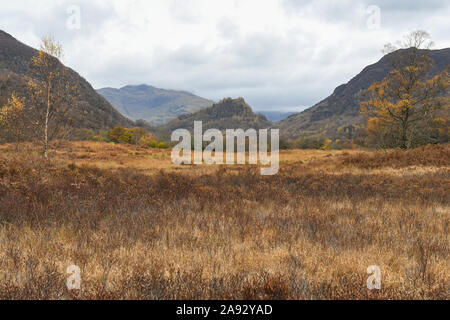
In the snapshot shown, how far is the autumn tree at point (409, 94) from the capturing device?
19.8 metres

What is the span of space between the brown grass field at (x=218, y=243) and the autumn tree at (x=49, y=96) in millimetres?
9111

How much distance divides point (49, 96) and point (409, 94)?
26.9m

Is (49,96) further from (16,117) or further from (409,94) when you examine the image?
(409,94)

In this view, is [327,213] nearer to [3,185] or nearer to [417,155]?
[3,185]

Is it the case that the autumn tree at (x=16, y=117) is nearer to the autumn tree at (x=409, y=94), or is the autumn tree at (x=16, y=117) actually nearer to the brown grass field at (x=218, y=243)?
the brown grass field at (x=218, y=243)

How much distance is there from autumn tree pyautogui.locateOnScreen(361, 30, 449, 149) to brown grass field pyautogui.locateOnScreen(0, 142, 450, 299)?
1592 cm

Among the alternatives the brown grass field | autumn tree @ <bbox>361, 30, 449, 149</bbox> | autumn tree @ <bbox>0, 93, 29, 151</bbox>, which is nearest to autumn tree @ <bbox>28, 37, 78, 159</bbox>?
autumn tree @ <bbox>0, 93, 29, 151</bbox>

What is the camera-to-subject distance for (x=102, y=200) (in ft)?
20.8

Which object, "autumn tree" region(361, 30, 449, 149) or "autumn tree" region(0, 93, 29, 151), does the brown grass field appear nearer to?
"autumn tree" region(0, 93, 29, 151)

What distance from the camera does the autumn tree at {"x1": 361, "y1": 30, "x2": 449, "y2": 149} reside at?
19781 millimetres

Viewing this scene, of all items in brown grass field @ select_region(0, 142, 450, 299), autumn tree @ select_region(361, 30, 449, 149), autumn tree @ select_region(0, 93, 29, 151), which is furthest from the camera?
autumn tree @ select_region(361, 30, 449, 149)

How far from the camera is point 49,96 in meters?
16.0

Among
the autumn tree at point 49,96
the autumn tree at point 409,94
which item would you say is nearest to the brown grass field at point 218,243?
the autumn tree at point 49,96

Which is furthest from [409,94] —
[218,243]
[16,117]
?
[16,117]
